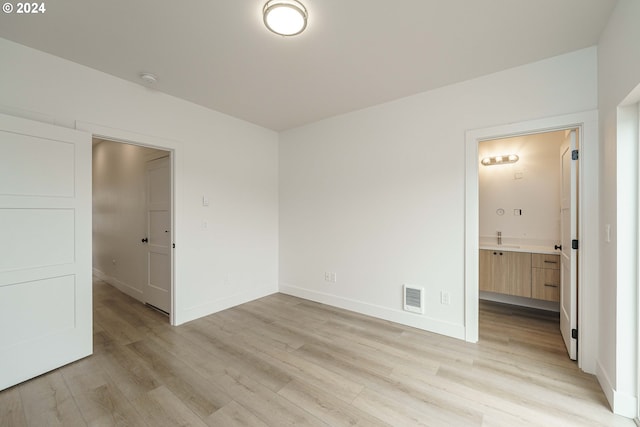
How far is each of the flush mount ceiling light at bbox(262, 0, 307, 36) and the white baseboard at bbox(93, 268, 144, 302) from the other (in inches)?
160

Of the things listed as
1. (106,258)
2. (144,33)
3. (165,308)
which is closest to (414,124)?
(144,33)

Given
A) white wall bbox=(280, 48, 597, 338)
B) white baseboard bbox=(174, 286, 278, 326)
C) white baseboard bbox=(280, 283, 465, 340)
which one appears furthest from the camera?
white baseboard bbox=(174, 286, 278, 326)

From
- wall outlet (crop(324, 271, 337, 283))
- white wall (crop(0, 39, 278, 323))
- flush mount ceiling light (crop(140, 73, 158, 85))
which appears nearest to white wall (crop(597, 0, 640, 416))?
wall outlet (crop(324, 271, 337, 283))

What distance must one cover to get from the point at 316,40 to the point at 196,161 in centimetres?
214

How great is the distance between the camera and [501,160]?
3.94 meters

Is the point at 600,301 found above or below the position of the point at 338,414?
above

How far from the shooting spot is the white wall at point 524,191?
3625 millimetres

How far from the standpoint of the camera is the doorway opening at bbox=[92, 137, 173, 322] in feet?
11.5

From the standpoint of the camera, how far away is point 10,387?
2.00m

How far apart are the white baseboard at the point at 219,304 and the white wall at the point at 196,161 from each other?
0.04ft

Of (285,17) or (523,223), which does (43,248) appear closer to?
(285,17)

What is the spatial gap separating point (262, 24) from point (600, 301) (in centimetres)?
340

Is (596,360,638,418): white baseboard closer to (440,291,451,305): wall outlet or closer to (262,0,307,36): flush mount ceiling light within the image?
(440,291,451,305): wall outlet

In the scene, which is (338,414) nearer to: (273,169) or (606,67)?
(606,67)
